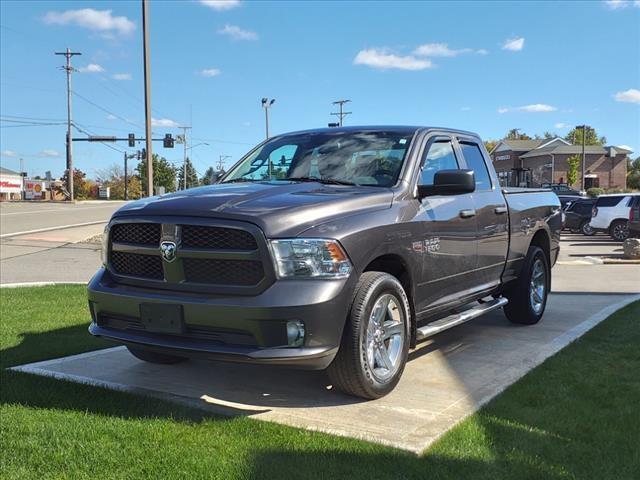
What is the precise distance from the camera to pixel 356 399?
167 inches

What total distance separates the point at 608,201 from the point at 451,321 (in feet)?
65.7

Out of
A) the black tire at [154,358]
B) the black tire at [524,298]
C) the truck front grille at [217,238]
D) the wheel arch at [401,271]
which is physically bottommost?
the black tire at [154,358]

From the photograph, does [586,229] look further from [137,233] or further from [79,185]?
[79,185]

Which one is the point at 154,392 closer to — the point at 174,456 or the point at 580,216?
the point at 174,456

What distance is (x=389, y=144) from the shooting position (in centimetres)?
507

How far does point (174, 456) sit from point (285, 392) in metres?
1.26

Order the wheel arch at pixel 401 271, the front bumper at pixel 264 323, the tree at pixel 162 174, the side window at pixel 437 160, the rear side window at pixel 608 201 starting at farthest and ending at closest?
the tree at pixel 162 174
the rear side window at pixel 608 201
the side window at pixel 437 160
the wheel arch at pixel 401 271
the front bumper at pixel 264 323

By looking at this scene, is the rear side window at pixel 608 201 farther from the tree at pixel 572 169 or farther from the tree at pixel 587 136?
the tree at pixel 587 136

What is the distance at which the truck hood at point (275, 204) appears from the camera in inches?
147

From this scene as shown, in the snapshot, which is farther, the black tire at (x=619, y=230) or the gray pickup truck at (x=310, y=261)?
the black tire at (x=619, y=230)

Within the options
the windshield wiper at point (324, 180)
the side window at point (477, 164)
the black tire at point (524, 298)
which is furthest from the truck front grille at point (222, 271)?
the black tire at point (524, 298)

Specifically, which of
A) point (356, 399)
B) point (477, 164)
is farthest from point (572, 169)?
point (356, 399)

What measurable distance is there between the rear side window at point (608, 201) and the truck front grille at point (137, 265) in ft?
70.7

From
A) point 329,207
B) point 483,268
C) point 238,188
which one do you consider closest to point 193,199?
point 238,188
